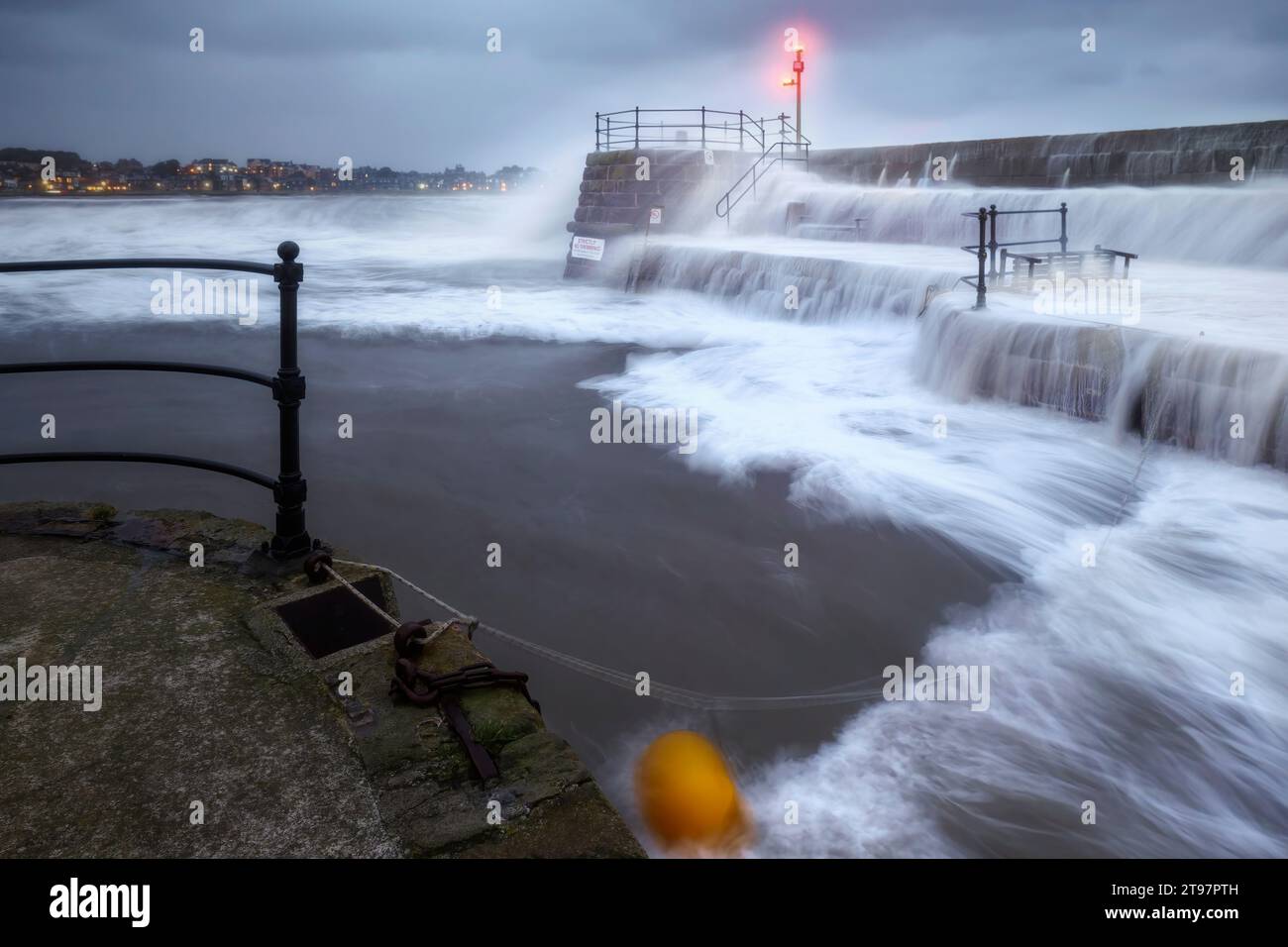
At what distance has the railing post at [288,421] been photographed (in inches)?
129

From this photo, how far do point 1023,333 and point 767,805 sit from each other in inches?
275

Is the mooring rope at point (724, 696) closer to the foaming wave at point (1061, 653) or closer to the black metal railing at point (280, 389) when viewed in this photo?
the foaming wave at point (1061, 653)

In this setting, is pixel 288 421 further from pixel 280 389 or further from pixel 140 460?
pixel 140 460

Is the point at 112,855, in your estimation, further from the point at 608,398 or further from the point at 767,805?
the point at 608,398

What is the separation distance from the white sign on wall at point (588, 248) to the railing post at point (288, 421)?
19.9 metres

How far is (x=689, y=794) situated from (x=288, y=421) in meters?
2.21

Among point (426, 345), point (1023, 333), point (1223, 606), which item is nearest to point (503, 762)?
point (1223, 606)

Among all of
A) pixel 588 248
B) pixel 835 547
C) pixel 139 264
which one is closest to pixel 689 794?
pixel 835 547

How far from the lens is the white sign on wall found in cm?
2302

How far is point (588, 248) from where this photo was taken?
2358 cm

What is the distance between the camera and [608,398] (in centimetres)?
1140

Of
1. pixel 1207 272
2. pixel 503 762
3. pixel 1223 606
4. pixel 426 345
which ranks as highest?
pixel 1207 272

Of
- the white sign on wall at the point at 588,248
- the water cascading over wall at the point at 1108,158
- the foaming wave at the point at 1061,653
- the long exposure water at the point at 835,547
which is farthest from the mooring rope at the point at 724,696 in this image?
the white sign on wall at the point at 588,248

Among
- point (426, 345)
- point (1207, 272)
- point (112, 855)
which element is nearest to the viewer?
point (112, 855)
